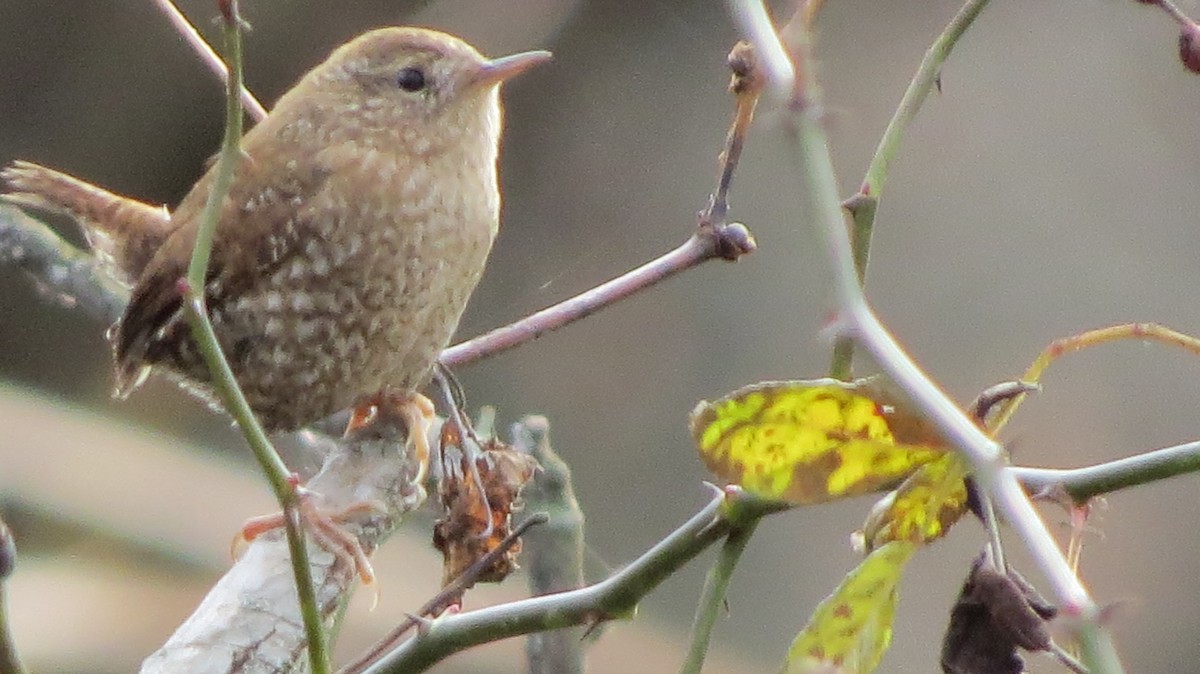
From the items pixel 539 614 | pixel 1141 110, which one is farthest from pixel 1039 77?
pixel 539 614

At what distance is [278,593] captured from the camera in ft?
4.75

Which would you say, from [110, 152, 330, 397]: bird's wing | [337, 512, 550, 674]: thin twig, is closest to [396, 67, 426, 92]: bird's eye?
[110, 152, 330, 397]: bird's wing

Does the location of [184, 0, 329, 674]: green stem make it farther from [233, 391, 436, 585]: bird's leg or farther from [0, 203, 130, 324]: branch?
[0, 203, 130, 324]: branch

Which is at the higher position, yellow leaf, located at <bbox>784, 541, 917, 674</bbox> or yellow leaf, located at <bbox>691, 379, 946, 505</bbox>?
yellow leaf, located at <bbox>691, 379, 946, 505</bbox>

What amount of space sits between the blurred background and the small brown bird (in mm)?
1396

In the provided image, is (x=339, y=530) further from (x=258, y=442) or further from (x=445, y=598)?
(x=258, y=442)

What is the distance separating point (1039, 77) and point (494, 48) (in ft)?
5.08

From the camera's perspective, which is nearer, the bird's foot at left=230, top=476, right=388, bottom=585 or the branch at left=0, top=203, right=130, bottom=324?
the bird's foot at left=230, top=476, right=388, bottom=585

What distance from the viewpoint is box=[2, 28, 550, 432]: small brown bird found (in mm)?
2193

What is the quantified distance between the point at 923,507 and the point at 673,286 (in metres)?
3.66

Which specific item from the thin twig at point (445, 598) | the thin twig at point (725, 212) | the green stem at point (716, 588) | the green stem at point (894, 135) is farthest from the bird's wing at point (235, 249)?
the green stem at point (716, 588)

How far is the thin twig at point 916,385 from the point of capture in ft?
1.98

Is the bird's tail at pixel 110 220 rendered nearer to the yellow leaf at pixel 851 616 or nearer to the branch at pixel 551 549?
the branch at pixel 551 549

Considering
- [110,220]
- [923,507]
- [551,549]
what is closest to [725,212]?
[551,549]
